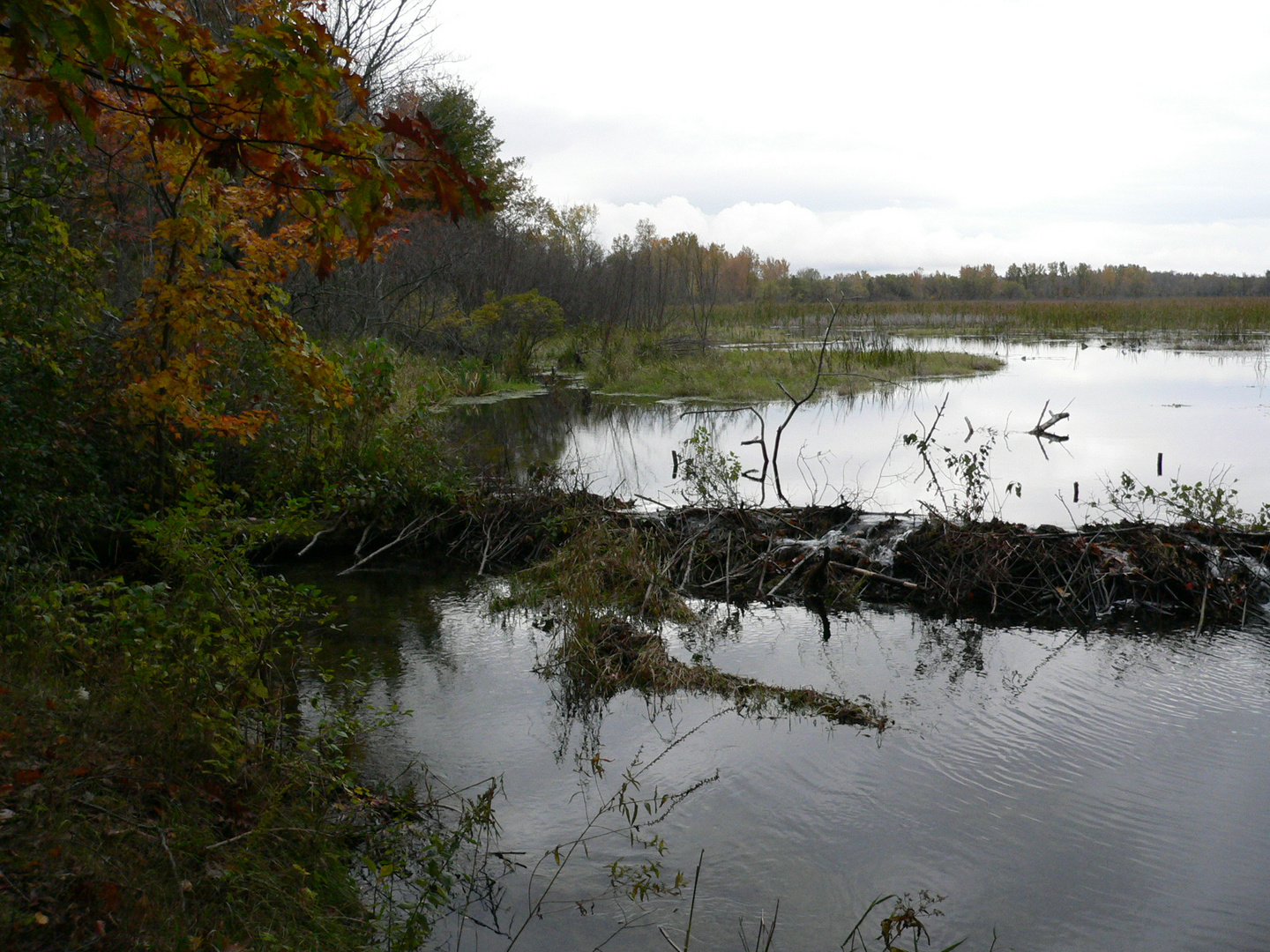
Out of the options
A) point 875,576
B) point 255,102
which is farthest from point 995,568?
point 255,102

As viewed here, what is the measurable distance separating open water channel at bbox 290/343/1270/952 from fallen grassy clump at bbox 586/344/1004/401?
13633 millimetres

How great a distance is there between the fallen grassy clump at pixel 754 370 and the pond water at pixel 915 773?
13.8m

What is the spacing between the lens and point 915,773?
16.7 ft

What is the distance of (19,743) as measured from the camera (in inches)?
128

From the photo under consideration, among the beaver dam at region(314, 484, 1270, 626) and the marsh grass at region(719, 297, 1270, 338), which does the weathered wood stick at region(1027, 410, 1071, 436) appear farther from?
the marsh grass at region(719, 297, 1270, 338)

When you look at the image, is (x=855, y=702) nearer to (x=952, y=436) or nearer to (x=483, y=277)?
(x=952, y=436)

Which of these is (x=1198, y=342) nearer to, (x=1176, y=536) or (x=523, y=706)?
(x=1176, y=536)

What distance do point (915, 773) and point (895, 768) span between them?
0.11 meters

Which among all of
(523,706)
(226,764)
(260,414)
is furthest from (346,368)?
(226,764)

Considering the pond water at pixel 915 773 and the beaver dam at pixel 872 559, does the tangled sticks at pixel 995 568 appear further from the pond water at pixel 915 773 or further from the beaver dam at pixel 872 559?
the pond water at pixel 915 773

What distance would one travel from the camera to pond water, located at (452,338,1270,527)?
11727 millimetres

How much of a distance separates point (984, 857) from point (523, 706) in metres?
2.86

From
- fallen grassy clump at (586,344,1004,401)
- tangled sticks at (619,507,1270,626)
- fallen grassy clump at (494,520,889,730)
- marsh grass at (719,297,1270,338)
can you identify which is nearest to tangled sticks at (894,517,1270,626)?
tangled sticks at (619,507,1270,626)

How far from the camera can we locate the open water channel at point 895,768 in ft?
12.9
